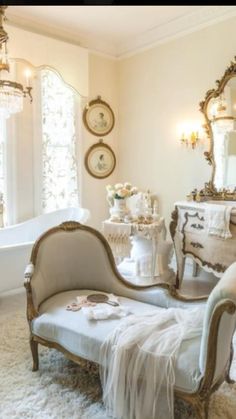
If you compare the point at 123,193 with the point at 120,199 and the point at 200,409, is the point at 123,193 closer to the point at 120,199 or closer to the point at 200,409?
the point at 120,199

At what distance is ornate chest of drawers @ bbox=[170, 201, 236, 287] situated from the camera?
10.8 ft

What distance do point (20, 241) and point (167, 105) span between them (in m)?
2.50

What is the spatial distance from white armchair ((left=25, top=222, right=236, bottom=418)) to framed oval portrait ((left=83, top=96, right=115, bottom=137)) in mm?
2672

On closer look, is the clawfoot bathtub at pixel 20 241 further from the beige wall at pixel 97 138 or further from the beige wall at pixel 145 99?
the beige wall at pixel 97 138

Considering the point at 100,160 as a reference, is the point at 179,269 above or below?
below

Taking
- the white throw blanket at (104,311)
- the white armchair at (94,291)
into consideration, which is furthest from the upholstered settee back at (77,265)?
the white throw blanket at (104,311)

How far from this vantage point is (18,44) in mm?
3982

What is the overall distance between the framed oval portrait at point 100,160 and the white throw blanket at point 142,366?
3392 mm

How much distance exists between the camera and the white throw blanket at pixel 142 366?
5.41 feet

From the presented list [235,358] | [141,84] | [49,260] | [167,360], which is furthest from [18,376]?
[141,84]

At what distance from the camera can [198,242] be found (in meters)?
3.56

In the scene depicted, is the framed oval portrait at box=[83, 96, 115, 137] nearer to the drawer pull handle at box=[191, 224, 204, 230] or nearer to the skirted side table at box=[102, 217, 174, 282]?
the skirted side table at box=[102, 217, 174, 282]

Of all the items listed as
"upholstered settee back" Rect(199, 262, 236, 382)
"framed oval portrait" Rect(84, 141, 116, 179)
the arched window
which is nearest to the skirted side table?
the arched window

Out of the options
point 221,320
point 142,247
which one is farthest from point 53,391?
point 142,247
